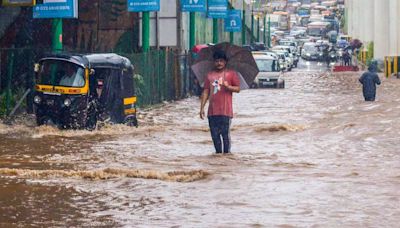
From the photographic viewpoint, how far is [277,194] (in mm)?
13594

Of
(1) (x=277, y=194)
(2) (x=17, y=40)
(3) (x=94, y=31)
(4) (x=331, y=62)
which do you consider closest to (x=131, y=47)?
(3) (x=94, y=31)

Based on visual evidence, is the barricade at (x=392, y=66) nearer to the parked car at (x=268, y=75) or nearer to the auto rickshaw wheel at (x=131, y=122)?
the parked car at (x=268, y=75)

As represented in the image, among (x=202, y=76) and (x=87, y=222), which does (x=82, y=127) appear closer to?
(x=202, y=76)

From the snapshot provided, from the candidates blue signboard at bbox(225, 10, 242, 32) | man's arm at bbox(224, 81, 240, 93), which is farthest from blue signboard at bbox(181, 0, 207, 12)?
man's arm at bbox(224, 81, 240, 93)

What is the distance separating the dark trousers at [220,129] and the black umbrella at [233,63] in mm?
1110

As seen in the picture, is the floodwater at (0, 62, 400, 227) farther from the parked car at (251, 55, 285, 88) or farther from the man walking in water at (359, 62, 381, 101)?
the parked car at (251, 55, 285, 88)

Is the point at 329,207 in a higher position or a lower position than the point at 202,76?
lower

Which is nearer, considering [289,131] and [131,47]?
[289,131]

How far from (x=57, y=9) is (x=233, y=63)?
7.91m

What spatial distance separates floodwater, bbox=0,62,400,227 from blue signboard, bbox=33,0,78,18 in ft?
8.23

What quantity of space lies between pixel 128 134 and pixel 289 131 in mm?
3477

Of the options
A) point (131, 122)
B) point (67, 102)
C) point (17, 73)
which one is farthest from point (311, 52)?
point (67, 102)

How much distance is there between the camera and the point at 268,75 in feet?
159

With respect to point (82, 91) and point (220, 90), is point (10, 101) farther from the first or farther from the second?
point (220, 90)
